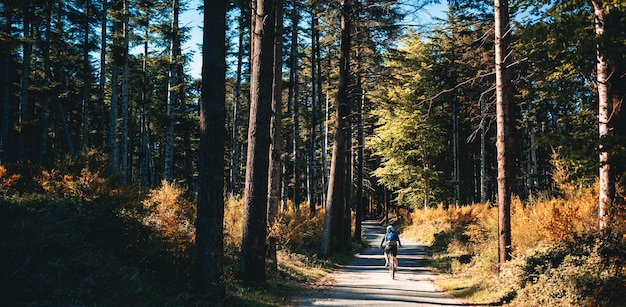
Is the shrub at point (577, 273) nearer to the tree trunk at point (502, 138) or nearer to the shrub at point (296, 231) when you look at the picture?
the tree trunk at point (502, 138)

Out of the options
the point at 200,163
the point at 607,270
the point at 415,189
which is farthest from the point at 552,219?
the point at 415,189

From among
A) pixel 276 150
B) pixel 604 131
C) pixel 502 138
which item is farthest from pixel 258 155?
pixel 604 131

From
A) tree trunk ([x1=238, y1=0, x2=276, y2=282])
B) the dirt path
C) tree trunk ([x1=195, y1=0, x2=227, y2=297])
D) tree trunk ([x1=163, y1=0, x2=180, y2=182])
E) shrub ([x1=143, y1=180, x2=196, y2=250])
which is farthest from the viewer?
tree trunk ([x1=163, y1=0, x2=180, y2=182])

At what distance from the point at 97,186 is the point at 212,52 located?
286 inches

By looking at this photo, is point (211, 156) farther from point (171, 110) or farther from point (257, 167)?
point (171, 110)

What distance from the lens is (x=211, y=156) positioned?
742 centimetres

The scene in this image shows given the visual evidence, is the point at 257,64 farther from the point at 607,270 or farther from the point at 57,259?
the point at 607,270

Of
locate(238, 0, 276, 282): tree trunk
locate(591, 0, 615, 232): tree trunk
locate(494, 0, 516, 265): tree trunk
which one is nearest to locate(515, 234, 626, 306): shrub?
locate(591, 0, 615, 232): tree trunk

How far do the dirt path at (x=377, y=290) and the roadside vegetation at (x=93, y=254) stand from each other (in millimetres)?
771

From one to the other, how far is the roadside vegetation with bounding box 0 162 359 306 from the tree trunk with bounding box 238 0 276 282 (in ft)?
2.16

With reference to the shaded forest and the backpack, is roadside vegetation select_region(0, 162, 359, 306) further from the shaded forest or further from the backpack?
the backpack

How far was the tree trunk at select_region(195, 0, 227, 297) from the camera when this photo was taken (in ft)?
24.0

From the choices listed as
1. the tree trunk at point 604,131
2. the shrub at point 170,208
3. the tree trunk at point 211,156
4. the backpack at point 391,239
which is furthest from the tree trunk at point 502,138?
the shrub at point 170,208

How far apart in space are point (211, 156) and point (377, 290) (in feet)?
20.3
